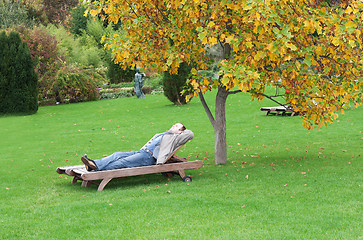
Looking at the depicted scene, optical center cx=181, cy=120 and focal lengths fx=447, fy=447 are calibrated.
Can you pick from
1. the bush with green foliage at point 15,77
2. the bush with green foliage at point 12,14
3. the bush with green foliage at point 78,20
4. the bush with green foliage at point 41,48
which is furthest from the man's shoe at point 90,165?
the bush with green foliage at point 78,20

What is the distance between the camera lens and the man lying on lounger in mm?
7176

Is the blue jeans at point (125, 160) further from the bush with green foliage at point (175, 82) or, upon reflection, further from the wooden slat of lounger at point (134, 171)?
the bush with green foliage at point (175, 82)

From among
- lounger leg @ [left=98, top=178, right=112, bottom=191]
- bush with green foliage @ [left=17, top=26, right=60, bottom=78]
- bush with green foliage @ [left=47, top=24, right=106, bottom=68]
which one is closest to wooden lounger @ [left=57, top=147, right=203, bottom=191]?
lounger leg @ [left=98, top=178, right=112, bottom=191]

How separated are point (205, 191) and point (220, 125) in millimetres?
2239

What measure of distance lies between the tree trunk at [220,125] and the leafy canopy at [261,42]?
2.36ft

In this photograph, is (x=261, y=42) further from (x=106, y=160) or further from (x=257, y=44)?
(x=106, y=160)

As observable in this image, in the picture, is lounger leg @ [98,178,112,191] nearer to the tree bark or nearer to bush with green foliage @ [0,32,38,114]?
the tree bark

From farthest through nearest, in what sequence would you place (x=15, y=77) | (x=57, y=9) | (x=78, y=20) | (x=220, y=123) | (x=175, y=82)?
(x=57, y=9)
(x=78, y=20)
(x=175, y=82)
(x=15, y=77)
(x=220, y=123)

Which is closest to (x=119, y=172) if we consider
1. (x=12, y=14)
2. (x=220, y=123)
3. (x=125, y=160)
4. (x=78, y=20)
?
(x=125, y=160)

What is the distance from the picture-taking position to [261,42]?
718 centimetres

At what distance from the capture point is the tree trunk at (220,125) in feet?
28.2

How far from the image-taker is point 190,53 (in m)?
8.10

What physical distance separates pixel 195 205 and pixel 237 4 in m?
3.12

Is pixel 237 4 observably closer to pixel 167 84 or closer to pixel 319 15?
pixel 319 15
